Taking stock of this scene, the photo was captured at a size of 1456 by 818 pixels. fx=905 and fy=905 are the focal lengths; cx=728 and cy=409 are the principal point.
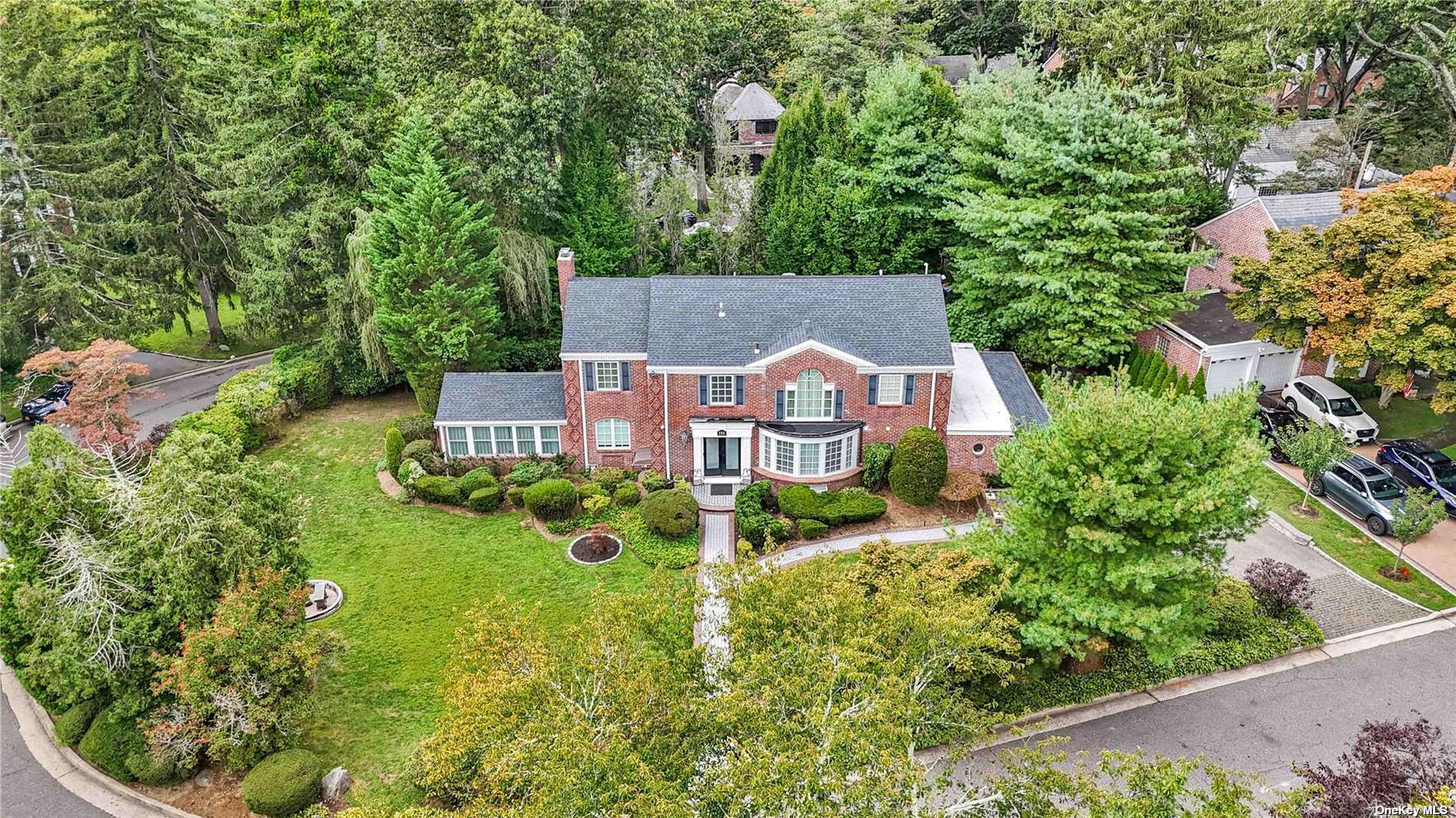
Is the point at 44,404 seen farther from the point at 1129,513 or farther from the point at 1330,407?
the point at 1330,407

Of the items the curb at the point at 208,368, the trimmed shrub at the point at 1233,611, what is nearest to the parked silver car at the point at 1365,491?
the trimmed shrub at the point at 1233,611

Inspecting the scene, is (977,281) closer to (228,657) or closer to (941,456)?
(941,456)

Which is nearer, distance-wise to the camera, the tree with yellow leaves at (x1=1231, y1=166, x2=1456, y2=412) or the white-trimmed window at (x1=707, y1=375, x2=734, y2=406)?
the tree with yellow leaves at (x1=1231, y1=166, x2=1456, y2=412)

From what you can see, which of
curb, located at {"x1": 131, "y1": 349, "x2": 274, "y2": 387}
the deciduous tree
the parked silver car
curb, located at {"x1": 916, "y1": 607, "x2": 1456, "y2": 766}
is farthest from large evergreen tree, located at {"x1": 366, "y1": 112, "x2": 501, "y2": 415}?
the parked silver car

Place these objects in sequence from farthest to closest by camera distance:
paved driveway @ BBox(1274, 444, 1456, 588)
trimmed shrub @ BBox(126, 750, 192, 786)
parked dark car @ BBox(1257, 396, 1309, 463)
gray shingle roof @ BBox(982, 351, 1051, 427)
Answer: parked dark car @ BBox(1257, 396, 1309, 463)
gray shingle roof @ BBox(982, 351, 1051, 427)
paved driveway @ BBox(1274, 444, 1456, 588)
trimmed shrub @ BBox(126, 750, 192, 786)

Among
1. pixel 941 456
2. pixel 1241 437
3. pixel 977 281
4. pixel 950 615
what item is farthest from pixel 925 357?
pixel 950 615

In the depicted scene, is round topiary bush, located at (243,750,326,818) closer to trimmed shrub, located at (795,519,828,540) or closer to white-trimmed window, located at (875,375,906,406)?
trimmed shrub, located at (795,519,828,540)

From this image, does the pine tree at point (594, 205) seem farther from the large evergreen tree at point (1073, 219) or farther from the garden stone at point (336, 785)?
the garden stone at point (336, 785)
